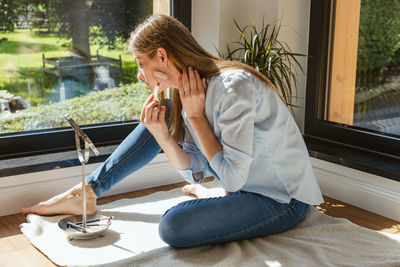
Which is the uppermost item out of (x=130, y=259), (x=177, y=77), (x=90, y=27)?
(x=90, y=27)

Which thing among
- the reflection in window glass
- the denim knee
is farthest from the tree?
the denim knee

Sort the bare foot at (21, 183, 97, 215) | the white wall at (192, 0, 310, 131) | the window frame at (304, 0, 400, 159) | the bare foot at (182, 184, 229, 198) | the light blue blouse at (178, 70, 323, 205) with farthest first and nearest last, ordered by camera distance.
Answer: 1. the white wall at (192, 0, 310, 131)
2. the window frame at (304, 0, 400, 159)
3. the bare foot at (182, 184, 229, 198)
4. the bare foot at (21, 183, 97, 215)
5. the light blue blouse at (178, 70, 323, 205)

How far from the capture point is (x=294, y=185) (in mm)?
1912

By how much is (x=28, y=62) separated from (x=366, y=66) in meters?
1.78

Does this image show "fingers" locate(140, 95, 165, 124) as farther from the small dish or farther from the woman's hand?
the small dish

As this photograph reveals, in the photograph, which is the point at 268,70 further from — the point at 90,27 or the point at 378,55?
the point at 90,27

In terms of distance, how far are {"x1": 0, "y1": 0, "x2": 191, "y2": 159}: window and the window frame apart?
782mm

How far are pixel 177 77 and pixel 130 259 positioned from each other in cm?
68

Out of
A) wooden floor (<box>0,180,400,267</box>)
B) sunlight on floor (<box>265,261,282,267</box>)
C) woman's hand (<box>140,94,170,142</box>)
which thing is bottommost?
wooden floor (<box>0,180,400,267</box>)

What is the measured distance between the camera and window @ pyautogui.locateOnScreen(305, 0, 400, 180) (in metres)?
2.51

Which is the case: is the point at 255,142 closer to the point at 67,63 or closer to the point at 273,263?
the point at 273,263

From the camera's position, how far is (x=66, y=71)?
2709 mm

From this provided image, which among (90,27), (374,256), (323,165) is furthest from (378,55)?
(90,27)

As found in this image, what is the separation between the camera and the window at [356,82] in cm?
251
